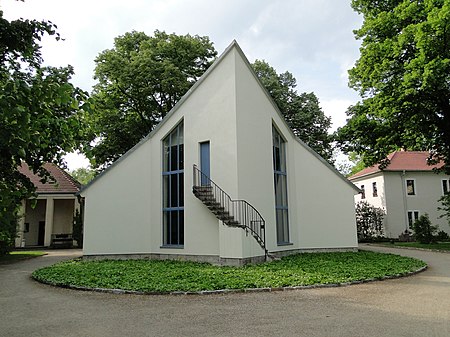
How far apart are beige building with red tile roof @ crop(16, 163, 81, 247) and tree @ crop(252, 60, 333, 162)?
17.7m

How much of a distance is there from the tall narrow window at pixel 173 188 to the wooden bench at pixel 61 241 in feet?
45.0

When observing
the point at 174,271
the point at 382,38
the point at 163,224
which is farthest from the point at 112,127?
the point at 382,38

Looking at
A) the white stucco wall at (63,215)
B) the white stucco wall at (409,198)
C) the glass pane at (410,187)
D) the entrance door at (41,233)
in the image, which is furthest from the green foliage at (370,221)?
the entrance door at (41,233)

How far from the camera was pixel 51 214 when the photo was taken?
2616 centimetres

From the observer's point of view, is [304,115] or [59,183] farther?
[304,115]

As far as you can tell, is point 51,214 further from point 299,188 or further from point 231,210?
point 299,188

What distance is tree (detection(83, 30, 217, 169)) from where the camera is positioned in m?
23.3

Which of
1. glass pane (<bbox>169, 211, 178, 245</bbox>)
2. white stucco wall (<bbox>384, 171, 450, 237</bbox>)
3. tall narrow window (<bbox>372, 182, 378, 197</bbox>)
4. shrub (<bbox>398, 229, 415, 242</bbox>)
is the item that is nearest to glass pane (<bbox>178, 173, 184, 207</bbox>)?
glass pane (<bbox>169, 211, 178, 245</bbox>)

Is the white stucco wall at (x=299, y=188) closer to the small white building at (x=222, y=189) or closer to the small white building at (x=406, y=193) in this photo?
the small white building at (x=222, y=189)

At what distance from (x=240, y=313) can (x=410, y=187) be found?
90.8 feet

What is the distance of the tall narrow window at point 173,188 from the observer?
15109mm

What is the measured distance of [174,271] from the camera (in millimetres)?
11242

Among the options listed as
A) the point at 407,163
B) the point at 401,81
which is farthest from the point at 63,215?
the point at 407,163

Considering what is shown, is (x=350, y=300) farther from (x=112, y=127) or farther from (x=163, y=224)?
(x=112, y=127)
